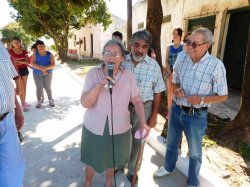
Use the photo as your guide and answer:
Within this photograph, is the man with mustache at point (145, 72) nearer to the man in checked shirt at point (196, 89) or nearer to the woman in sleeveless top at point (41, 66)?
the man in checked shirt at point (196, 89)

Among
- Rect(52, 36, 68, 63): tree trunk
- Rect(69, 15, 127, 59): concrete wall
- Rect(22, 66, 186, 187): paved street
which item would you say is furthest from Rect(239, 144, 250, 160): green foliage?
Rect(52, 36, 68, 63): tree trunk

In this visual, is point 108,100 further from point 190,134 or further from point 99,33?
point 99,33

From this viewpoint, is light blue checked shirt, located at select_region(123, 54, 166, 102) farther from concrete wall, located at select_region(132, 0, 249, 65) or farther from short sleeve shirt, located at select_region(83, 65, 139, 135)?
concrete wall, located at select_region(132, 0, 249, 65)

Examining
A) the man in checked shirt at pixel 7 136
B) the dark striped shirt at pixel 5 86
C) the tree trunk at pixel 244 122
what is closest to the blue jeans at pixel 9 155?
the man in checked shirt at pixel 7 136

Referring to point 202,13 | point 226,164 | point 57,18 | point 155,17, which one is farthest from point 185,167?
point 57,18

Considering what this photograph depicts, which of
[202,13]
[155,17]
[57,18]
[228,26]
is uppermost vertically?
[57,18]

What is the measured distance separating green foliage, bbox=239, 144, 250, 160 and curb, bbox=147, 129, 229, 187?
0.82 metres

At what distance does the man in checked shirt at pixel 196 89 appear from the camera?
2.48m

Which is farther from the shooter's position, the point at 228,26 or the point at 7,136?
the point at 228,26

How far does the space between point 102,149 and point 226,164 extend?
2.03 meters

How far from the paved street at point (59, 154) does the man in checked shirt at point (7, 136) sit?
3.67ft

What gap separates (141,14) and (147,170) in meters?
13.2

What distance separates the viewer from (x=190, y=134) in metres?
2.70

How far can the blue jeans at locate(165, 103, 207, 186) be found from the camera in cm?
266
